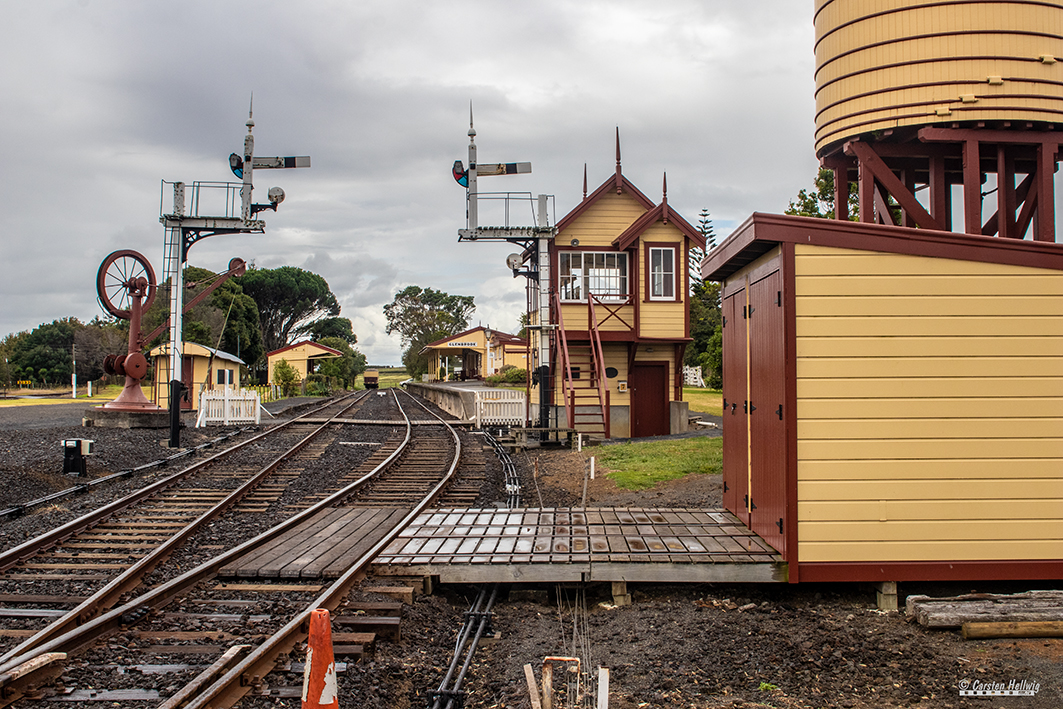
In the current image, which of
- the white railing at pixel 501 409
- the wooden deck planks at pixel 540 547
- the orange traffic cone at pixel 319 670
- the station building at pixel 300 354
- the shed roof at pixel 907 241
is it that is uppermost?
the station building at pixel 300 354

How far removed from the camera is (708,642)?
16.2ft

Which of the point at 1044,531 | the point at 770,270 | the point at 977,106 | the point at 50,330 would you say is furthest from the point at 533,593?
the point at 50,330

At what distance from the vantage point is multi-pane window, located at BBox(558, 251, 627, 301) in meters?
20.1

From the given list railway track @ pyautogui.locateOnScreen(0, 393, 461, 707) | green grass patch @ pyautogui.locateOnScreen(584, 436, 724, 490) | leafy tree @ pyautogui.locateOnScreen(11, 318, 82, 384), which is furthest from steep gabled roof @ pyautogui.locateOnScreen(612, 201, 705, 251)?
leafy tree @ pyautogui.locateOnScreen(11, 318, 82, 384)

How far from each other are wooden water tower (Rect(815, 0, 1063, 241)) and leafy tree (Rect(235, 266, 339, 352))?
7148 cm

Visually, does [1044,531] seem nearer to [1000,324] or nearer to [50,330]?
[1000,324]

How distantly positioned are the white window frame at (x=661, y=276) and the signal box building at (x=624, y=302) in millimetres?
27

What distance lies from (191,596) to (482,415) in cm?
1543

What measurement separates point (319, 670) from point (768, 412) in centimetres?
419

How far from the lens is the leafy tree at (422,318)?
83.2m

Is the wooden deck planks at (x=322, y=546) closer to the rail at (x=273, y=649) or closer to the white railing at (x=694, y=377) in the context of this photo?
the rail at (x=273, y=649)

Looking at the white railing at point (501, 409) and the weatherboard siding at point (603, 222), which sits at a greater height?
the weatherboard siding at point (603, 222)

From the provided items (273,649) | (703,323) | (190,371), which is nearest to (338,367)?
(703,323)

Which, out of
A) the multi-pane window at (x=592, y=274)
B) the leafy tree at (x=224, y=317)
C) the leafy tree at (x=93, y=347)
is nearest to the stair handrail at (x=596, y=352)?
the multi-pane window at (x=592, y=274)
